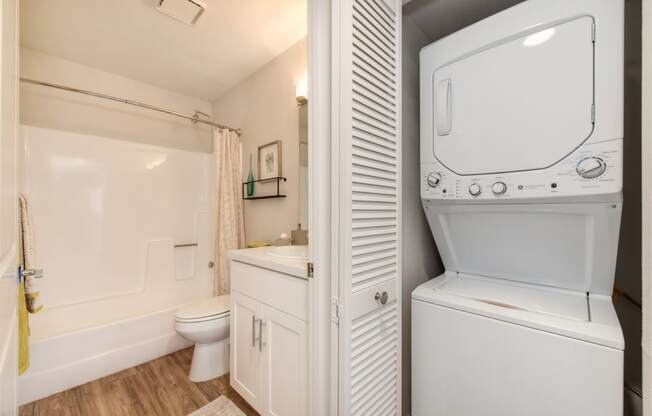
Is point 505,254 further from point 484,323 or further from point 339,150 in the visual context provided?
point 339,150

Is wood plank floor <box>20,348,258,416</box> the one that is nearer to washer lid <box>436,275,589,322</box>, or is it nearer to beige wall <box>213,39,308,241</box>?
beige wall <box>213,39,308,241</box>

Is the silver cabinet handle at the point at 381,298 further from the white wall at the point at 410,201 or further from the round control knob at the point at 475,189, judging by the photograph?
the round control knob at the point at 475,189

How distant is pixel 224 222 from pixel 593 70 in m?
2.49

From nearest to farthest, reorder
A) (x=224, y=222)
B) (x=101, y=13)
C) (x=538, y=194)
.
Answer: (x=538, y=194) → (x=101, y=13) → (x=224, y=222)

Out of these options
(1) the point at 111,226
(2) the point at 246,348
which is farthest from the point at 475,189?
(1) the point at 111,226

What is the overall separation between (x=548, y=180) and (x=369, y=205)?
64 centimetres

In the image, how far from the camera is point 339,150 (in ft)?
3.10

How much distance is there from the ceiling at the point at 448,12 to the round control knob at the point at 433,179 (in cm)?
84

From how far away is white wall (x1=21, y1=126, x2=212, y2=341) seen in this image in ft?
6.63

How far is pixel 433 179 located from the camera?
1.23 metres

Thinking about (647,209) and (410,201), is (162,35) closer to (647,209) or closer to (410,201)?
(410,201)

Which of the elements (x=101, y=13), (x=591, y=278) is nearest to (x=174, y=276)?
(x=101, y=13)

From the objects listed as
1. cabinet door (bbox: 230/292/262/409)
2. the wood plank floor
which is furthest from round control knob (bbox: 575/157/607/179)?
the wood plank floor

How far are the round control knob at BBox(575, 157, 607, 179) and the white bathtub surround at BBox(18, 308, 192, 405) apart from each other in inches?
105
